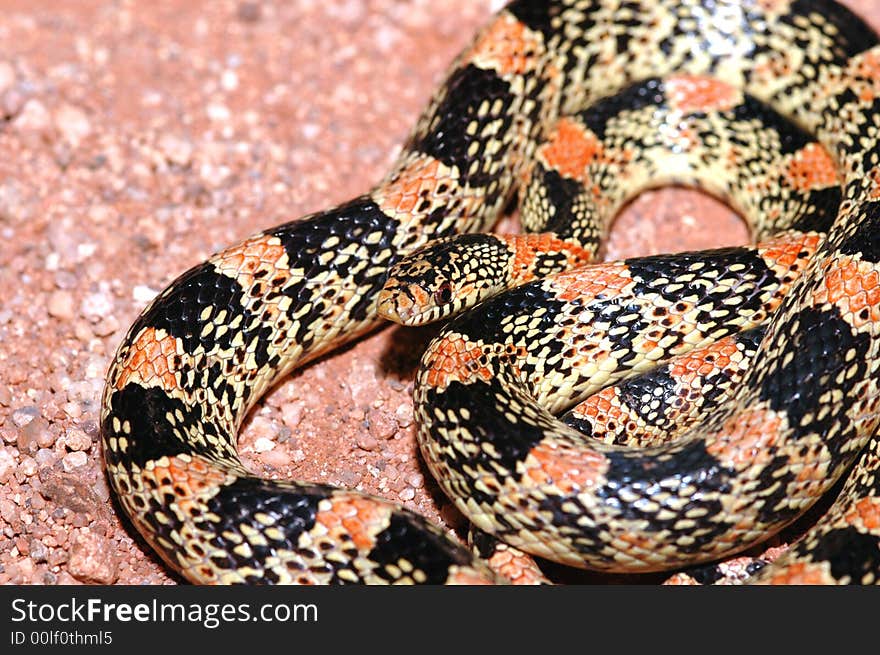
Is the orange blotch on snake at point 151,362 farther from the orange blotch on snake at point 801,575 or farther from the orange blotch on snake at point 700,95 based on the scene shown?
the orange blotch on snake at point 700,95

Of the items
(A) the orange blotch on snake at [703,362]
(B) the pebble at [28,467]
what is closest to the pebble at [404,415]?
(A) the orange blotch on snake at [703,362]

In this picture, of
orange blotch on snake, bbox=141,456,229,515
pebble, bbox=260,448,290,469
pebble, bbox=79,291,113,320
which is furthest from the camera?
pebble, bbox=79,291,113,320

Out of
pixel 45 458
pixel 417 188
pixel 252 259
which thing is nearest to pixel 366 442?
A: pixel 252 259

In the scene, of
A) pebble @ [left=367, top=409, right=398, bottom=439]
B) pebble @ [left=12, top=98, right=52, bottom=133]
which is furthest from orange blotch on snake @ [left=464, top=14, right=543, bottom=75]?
pebble @ [left=12, top=98, right=52, bottom=133]

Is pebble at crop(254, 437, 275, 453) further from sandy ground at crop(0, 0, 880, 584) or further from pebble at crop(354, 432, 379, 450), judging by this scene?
pebble at crop(354, 432, 379, 450)

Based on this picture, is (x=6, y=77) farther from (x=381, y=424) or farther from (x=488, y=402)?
(x=488, y=402)

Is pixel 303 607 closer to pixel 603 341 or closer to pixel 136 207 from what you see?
pixel 603 341
